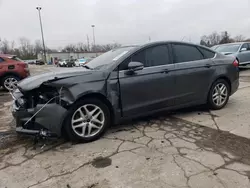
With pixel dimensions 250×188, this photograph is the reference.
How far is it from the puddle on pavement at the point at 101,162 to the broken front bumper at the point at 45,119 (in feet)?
2.38

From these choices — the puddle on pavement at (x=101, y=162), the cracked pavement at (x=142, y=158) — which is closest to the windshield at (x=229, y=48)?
the cracked pavement at (x=142, y=158)

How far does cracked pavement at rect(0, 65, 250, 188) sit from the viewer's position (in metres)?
2.40

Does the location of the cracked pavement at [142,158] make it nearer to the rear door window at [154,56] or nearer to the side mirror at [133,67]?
the side mirror at [133,67]

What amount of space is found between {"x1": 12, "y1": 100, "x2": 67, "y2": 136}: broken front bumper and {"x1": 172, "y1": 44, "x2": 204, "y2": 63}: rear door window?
2.37 m

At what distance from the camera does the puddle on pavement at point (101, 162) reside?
2.74 m

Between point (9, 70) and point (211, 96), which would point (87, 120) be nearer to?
point (211, 96)

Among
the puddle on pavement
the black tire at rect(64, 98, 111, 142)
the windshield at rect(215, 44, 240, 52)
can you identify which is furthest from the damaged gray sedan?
the windshield at rect(215, 44, 240, 52)

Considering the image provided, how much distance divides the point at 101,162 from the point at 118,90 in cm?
120

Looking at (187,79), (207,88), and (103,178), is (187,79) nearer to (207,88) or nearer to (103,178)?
(207,88)

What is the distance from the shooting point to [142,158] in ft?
9.41

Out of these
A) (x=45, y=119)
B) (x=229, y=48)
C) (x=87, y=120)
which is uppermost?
(x=229, y=48)

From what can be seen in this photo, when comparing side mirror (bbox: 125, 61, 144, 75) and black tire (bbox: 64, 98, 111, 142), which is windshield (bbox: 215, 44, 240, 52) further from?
black tire (bbox: 64, 98, 111, 142)

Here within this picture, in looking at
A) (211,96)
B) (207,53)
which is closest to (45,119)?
(211,96)

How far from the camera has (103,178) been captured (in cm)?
247
